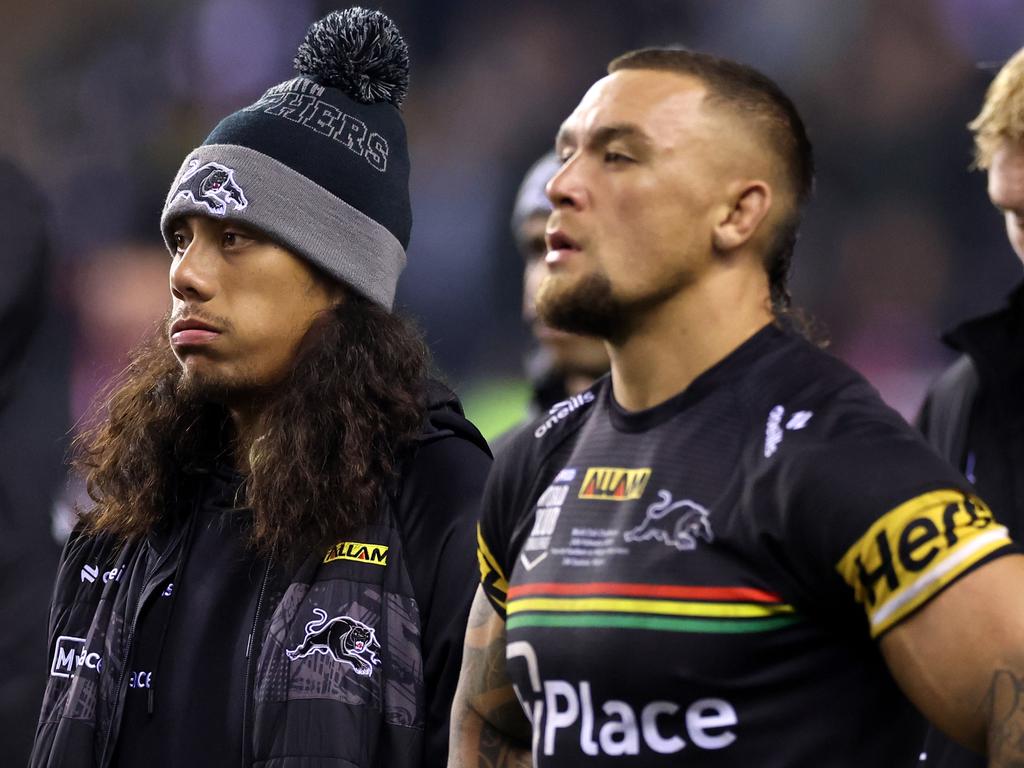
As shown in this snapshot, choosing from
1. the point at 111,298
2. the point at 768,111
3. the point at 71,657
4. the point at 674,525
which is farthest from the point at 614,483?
the point at 111,298

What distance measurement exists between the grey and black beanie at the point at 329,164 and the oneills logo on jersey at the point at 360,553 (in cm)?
53

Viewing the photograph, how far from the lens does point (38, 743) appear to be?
112 inches

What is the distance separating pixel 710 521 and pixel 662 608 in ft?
0.41

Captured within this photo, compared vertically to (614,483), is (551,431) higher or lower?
higher

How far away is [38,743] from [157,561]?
377 mm

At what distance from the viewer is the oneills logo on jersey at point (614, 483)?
2.16 metres

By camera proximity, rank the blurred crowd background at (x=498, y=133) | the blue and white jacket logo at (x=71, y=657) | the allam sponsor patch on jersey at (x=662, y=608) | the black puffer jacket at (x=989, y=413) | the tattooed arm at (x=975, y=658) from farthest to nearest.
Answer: the blurred crowd background at (x=498, y=133), the black puffer jacket at (x=989, y=413), the blue and white jacket logo at (x=71, y=657), the allam sponsor patch on jersey at (x=662, y=608), the tattooed arm at (x=975, y=658)

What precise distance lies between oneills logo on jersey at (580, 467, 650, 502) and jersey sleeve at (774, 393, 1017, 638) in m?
0.23

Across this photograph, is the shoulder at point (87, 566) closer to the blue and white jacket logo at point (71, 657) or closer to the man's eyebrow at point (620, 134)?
the blue and white jacket logo at point (71, 657)

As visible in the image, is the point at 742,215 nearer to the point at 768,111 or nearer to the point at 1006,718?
the point at 768,111

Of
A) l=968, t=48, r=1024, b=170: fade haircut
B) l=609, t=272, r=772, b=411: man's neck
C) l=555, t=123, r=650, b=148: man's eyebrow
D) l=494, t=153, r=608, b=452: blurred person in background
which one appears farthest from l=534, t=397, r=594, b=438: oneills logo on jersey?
l=494, t=153, r=608, b=452: blurred person in background

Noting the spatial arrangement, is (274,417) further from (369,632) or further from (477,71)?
(477,71)

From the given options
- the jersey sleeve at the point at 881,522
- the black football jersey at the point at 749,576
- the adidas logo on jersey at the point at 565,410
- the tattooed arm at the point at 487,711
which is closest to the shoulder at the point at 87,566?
the tattooed arm at the point at 487,711

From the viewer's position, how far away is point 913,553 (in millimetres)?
1868
